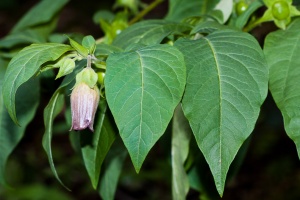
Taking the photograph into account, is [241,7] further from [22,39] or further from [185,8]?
[22,39]

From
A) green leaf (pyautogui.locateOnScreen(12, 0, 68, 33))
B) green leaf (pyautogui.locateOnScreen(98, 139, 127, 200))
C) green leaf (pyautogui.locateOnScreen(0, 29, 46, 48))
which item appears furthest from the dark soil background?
green leaf (pyautogui.locateOnScreen(98, 139, 127, 200))

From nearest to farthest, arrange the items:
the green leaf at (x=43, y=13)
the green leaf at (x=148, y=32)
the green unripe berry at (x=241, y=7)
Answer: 1. the green leaf at (x=148, y=32)
2. the green unripe berry at (x=241, y=7)
3. the green leaf at (x=43, y=13)

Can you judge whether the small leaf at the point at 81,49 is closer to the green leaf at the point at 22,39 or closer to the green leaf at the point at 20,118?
the green leaf at the point at 20,118

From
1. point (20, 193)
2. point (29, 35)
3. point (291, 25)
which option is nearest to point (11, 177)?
point (20, 193)

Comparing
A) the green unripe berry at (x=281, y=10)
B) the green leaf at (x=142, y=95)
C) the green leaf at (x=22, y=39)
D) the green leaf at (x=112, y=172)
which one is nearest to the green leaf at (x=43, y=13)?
the green leaf at (x=22, y=39)

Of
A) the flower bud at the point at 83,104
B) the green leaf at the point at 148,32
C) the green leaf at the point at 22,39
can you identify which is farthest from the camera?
the green leaf at the point at 22,39

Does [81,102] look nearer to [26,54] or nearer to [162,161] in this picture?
[26,54]
